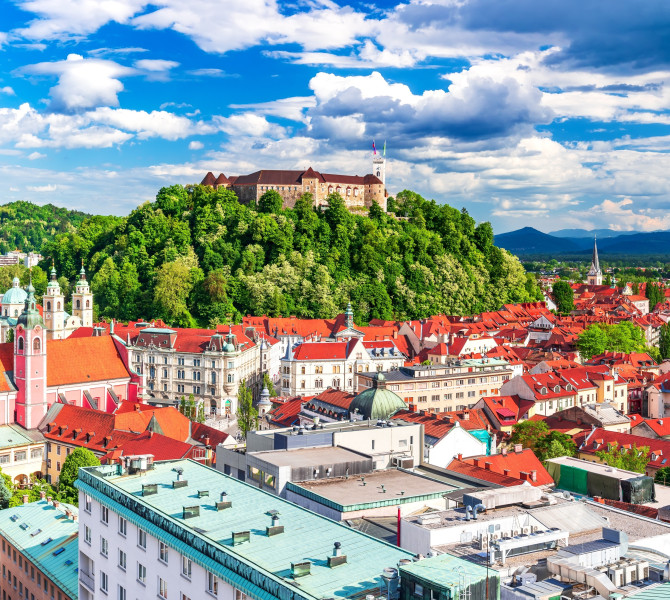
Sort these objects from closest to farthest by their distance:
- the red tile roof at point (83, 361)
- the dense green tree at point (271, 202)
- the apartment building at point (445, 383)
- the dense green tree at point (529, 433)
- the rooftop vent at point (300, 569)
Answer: the rooftop vent at point (300, 569)
the dense green tree at point (529, 433)
the red tile roof at point (83, 361)
the apartment building at point (445, 383)
the dense green tree at point (271, 202)

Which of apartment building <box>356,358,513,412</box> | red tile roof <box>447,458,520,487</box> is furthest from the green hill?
red tile roof <box>447,458,520,487</box>

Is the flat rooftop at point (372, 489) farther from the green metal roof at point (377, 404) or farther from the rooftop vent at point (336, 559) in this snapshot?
the green metal roof at point (377, 404)

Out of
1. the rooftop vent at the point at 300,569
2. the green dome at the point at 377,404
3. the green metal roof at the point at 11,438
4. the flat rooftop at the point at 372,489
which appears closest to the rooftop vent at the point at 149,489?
the flat rooftop at the point at 372,489

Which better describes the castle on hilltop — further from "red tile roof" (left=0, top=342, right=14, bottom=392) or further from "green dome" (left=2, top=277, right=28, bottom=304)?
"red tile roof" (left=0, top=342, right=14, bottom=392)

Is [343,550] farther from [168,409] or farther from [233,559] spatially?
[168,409]

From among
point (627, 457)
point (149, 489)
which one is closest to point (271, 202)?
point (627, 457)
